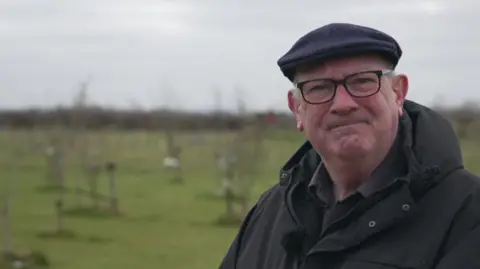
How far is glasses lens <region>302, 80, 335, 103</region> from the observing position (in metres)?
1.88

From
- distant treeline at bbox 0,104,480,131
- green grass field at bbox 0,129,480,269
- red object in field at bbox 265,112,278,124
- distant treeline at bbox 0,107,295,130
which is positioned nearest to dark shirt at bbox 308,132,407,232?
distant treeline at bbox 0,104,480,131

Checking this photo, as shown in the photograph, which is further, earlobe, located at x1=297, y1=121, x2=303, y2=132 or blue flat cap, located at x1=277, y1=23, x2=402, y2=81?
earlobe, located at x1=297, y1=121, x2=303, y2=132

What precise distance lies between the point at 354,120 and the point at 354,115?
1 centimetres

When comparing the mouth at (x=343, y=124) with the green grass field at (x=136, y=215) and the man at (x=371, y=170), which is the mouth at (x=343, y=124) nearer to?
the man at (x=371, y=170)

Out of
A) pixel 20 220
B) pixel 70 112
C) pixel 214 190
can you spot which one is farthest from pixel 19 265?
pixel 70 112

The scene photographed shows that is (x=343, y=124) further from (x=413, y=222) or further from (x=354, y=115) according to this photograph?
(x=413, y=222)

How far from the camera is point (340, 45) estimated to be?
1.84 metres

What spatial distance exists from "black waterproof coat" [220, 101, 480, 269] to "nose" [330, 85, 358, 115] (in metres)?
0.18

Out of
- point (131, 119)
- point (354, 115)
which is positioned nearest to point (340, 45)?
Result: point (354, 115)

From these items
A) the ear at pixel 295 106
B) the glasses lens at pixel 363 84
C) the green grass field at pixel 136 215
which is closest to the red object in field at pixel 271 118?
the green grass field at pixel 136 215

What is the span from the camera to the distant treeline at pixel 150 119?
1796 centimetres

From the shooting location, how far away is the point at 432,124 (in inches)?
75.1

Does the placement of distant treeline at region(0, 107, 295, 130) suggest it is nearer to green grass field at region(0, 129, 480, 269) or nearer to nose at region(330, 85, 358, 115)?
green grass field at region(0, 129, 480, 269)

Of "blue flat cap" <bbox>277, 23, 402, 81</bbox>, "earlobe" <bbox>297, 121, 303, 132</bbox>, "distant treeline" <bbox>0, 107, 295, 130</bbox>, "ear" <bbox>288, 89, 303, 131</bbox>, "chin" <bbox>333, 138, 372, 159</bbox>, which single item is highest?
"blue flat cap" <bbox>277, 23, 402, 81</bbox>
